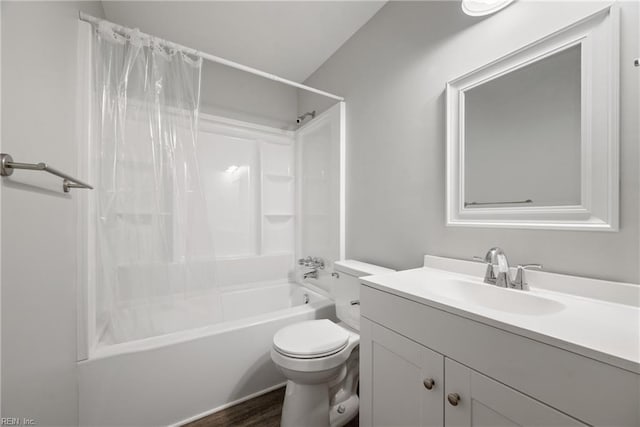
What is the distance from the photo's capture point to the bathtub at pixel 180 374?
1.17 m

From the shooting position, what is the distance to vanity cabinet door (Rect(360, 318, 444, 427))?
81 centimetres

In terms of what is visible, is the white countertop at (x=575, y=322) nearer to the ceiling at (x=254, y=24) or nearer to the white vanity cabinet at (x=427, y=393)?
the white vanity cabinet at (x=427, y=393)

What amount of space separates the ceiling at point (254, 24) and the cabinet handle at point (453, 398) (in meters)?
2.11

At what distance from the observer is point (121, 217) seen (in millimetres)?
1276

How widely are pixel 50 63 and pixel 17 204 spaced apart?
22.4 inches

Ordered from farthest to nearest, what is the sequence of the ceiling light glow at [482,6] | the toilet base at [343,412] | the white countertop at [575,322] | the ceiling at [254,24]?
the ceiling at [254,24], the toilet base at [343,412], the ceiling light glow at [482,6], the white countertop at [575,322]

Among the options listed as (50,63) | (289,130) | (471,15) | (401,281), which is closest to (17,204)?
(50,63)

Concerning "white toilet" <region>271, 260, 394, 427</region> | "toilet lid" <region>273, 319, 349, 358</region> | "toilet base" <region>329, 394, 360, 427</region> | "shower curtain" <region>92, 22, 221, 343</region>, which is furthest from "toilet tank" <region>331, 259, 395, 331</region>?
"shower curtain" <region>92, 22, 221, 343</region>

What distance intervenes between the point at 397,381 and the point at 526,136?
3.64 feet

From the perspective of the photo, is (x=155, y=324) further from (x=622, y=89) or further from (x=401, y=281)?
(x=622, y=89)

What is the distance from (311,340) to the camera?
1288 millimetres

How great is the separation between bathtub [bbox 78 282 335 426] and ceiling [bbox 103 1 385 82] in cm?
204

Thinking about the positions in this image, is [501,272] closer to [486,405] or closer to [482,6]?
[486,405]

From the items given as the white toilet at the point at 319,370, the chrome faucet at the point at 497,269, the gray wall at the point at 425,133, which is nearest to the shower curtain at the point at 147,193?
the white toilet at the point at 319,370
